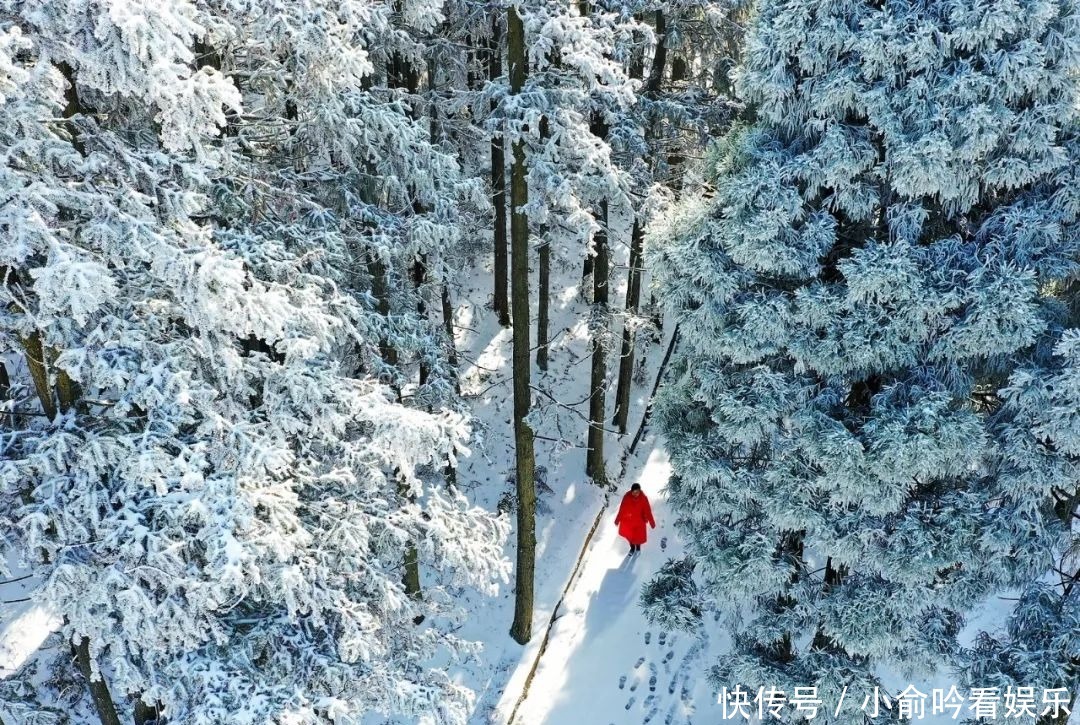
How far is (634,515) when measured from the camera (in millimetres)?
13133

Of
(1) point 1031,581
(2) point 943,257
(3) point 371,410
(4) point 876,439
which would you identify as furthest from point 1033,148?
(3) point 371,410

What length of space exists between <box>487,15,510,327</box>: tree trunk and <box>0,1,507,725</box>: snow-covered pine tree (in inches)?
229

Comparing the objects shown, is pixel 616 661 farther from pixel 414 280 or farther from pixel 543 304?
pixel 543 304

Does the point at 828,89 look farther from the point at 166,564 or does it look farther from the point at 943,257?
the point at 166,564

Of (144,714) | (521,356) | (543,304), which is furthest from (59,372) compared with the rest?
(543,304)

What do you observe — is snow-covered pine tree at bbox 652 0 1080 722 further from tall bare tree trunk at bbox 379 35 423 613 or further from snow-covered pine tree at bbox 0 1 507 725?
tall bare tree trunk at bbox 379 35 423 613

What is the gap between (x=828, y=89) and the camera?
768 centimetres

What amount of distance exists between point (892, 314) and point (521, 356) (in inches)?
189

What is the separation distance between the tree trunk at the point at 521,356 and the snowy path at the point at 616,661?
83 cm

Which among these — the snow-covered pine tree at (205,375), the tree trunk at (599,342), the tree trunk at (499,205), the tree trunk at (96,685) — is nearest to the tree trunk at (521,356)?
the snow-covered pine tree at (205,375)

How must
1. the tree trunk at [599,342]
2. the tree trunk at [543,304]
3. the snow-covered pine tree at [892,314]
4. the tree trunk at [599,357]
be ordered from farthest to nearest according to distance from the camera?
the tree trunk at [543,304]
the tree trunk at [599,357]
the tree trunk at [599,342]
the snow-covered pine tree at [892,314]

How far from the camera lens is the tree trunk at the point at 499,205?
46.9 ft

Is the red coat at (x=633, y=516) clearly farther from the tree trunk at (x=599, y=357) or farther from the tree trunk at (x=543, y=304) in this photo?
the tree trunk at (x=543, y=304)

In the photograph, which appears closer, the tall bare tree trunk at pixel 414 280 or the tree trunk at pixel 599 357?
the tall bare tree trunk at pixel 414 280
